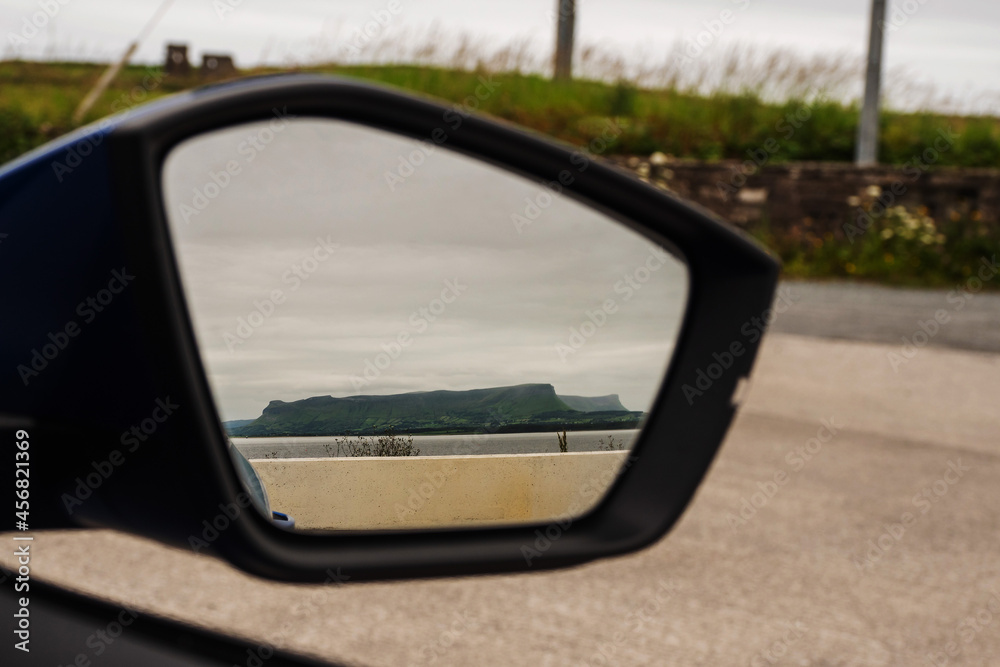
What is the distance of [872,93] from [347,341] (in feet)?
52.8

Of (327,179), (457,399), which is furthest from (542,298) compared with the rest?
(327,179)

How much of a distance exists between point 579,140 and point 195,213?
16.2 meters

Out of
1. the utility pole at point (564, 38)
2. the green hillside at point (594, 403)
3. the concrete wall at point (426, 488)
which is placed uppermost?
the green hillside at point (594, 403)

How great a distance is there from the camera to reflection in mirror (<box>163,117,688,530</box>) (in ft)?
3.14

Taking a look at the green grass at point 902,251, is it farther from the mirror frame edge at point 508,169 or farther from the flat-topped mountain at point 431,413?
the flat-topped mountain at point 431,413

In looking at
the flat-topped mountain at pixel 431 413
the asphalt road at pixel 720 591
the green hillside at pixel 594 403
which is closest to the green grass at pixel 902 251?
the asphalt road at pixel 720 591

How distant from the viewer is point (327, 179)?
1020 mm

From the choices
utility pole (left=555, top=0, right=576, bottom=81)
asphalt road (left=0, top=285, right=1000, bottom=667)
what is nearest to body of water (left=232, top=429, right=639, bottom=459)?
asphalt road (left=0, top=285, right=1000, bottom=667)

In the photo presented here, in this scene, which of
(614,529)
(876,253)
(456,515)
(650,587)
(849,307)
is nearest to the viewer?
(456,515)

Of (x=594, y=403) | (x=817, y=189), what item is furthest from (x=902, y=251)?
(x=594, y=403)

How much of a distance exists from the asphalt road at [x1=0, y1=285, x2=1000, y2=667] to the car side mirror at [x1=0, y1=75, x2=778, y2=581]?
102cm

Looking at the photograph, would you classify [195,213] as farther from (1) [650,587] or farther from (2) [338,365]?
(1) [650,587]

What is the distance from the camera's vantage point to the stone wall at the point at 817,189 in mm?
14195

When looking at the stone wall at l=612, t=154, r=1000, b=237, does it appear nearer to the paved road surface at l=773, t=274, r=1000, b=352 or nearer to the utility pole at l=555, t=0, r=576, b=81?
the paved road surface at l=773, t=274, r=1000, b=352
